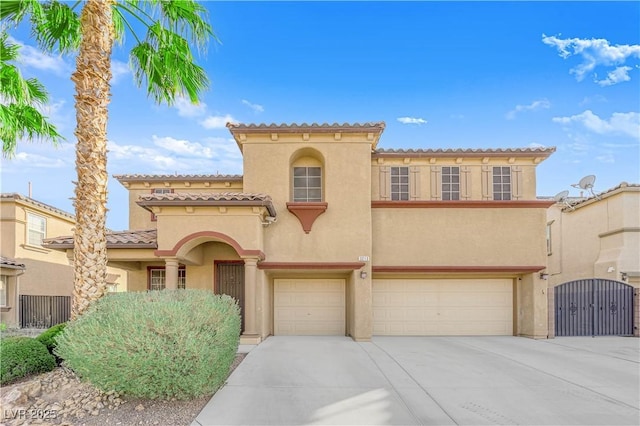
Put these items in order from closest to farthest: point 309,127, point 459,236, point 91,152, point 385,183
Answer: point 91,152 < point 309,127 < point 459,236 < point 385,183

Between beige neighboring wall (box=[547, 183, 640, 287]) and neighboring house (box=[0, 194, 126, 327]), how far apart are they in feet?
77.5

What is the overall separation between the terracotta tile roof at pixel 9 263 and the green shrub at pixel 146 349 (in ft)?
45.9

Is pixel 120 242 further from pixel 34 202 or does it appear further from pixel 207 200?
pixel 34 202

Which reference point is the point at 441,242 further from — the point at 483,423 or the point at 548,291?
the point at 483,423

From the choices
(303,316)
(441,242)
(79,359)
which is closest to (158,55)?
(79,359)

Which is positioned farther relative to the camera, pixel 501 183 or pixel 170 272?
pixel 501 183

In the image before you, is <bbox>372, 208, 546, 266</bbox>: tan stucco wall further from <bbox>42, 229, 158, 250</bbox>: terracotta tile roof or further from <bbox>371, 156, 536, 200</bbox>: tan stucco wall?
<bbox>42, 229, 158, 250</bbox>: terracotta tile roof

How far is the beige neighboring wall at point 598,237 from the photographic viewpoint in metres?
17.2

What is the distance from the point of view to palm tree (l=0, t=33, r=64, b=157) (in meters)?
9.98

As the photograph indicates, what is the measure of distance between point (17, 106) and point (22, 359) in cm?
665

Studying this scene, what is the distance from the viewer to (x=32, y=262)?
19719 millimetres

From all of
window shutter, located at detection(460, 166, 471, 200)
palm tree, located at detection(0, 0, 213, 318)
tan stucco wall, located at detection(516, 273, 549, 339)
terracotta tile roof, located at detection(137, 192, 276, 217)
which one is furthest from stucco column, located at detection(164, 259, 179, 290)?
tan stucco wall, located at detection(516, 273, 549, 339)

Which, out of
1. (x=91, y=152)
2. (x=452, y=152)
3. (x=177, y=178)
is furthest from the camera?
(x=177, y=178)

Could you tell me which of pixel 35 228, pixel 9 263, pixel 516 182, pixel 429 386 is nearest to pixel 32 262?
pixel 35 228
